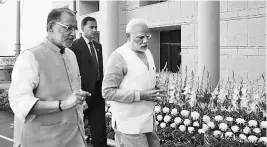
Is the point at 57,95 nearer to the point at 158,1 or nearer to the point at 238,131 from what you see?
the point at 238,131

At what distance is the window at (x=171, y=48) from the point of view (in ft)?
40.2

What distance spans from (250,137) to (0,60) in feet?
65.3

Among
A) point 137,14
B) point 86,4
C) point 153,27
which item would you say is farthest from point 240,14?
point 86,4

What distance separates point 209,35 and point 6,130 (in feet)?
16.5

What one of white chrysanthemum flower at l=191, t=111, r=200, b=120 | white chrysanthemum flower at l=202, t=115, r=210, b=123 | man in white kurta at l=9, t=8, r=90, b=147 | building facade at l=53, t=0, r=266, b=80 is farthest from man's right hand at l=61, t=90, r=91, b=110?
building facade at l=53, t=0, r=266, b=80

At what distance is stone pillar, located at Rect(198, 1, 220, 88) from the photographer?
7.75 m

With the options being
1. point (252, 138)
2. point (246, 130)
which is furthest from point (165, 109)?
point (252, 138)

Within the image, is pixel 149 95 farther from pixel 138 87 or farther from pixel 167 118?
pixel 167 118

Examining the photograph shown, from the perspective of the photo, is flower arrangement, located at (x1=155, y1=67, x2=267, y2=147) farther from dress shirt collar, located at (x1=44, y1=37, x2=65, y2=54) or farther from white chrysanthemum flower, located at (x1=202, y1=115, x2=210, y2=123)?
dress shirt collar, located at (x1=44, y1=37, x2=65, y2=54)

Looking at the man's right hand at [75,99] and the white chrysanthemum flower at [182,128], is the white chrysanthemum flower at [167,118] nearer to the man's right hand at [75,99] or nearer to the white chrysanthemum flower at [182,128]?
the white chrysanthemum flower at [182,128]

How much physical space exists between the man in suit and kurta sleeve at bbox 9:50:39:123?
2562 mm

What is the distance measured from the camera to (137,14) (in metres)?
12.6

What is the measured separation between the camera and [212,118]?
5.15 m

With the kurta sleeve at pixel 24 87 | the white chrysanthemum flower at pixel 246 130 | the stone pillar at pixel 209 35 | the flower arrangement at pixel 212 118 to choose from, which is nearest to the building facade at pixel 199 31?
the stone pillar at pixel 209 35
